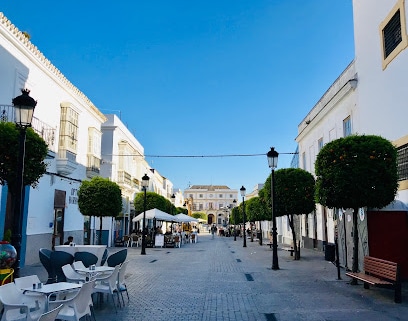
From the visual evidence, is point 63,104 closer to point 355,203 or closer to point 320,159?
point 320,159

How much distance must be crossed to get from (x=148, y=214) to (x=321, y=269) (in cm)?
1419

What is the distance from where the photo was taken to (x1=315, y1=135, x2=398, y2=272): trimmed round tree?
9953mm

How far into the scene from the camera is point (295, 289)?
1014 centimetres

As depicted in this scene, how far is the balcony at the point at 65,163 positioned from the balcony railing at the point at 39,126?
0.56 m

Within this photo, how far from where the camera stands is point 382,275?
897 centimetres

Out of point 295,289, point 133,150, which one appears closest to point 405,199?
point 295,289

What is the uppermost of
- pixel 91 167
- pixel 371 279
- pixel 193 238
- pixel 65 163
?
pixel 91 167

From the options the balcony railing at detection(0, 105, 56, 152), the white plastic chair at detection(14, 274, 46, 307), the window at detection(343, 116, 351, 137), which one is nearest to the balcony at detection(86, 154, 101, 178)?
the balcony railing at detection(0, 105, 56, 152)

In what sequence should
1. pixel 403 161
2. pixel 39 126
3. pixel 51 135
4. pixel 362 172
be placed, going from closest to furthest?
pixel 362 172
pixel 403 161
pixel 39 126
pixel 51 135

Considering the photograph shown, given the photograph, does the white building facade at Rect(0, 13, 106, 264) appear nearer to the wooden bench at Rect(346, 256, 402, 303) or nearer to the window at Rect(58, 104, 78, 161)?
the window at Rect(58, 104, 78, 161)

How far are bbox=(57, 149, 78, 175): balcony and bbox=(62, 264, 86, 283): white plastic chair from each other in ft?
32.2

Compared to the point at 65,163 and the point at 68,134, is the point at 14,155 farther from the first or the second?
the point at 68,134

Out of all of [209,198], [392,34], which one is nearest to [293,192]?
[392,34]

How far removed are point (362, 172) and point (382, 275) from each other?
2.56 meters
